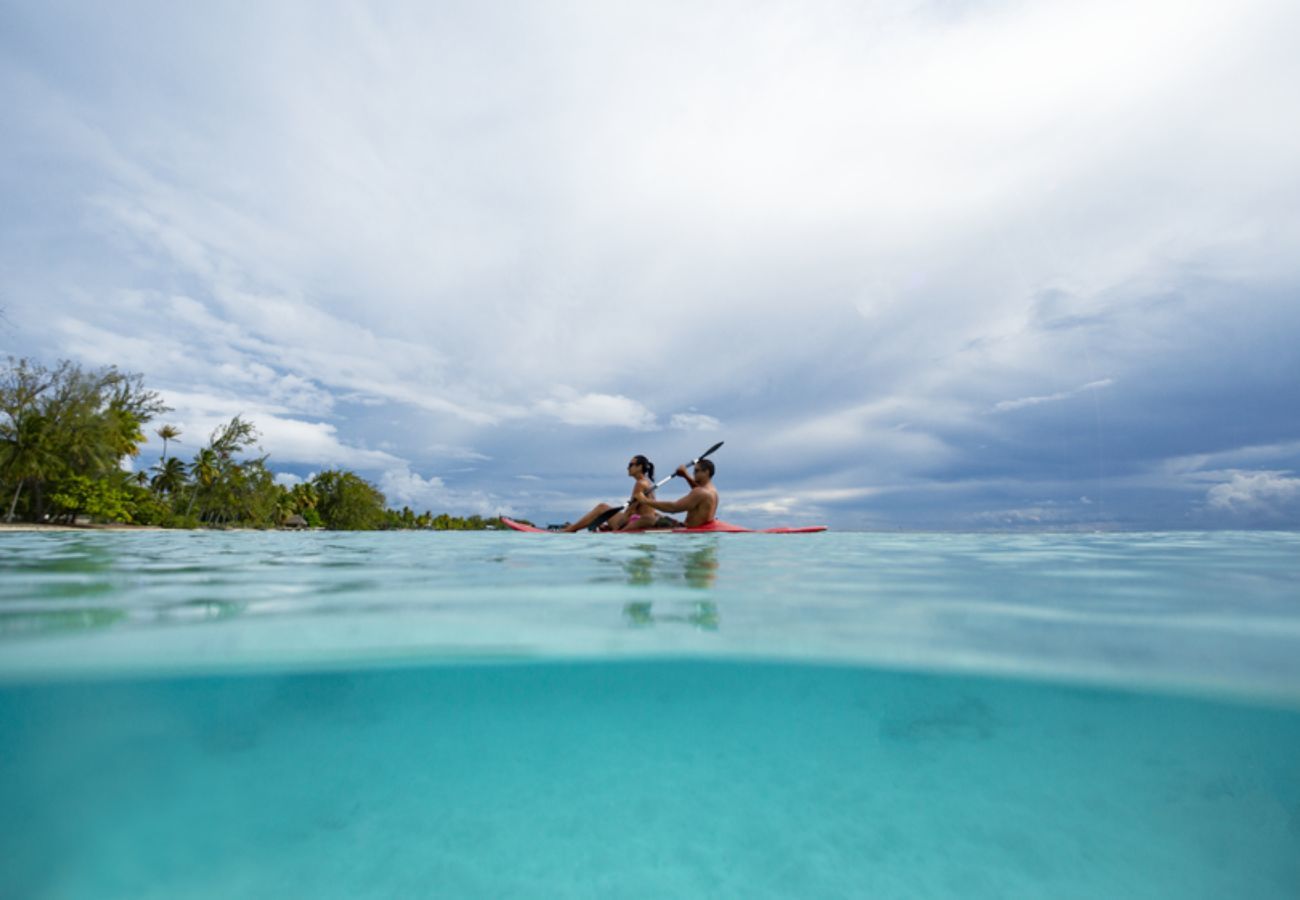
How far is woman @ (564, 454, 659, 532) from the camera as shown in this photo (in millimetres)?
15133

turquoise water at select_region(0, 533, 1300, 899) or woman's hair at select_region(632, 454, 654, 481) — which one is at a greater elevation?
woman's hair at select_region(632, 454, 654, 481)

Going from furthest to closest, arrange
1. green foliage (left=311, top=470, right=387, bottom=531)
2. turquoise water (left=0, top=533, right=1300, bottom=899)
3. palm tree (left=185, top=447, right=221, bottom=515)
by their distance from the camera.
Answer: green foliage (left=311, top=470, right=387, bottom=531) < palm tree (left=185, top=447, right=221, bottom=515) < turquoise water (left=0, top=533, right=1300, bottom=899)

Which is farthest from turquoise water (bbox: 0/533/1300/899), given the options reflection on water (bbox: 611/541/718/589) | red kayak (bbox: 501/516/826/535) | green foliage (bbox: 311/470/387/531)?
green foliage (bbox: 311/470/387/531)

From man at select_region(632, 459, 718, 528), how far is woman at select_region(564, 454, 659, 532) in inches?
6.3

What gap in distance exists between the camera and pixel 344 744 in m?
2.79

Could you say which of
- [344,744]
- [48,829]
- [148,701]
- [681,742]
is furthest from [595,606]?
[48,829]

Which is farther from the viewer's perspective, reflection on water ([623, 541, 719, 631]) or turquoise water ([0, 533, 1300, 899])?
reflection on water ([623, 541, 719, 631])

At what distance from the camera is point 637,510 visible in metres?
15.4

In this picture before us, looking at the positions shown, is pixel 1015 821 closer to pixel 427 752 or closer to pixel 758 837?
pixel 758 837

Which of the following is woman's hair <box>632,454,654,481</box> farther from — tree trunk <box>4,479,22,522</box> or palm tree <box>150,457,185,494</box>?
palm tree <box>150,457,185,494</box>

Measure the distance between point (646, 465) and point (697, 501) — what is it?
1.68 m

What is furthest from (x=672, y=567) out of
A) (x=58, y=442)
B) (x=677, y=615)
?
(x=58, y=442)

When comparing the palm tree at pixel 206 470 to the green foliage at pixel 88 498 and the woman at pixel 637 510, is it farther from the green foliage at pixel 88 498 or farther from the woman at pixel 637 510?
the woman at pixel 637 510

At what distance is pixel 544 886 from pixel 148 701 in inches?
92.5
